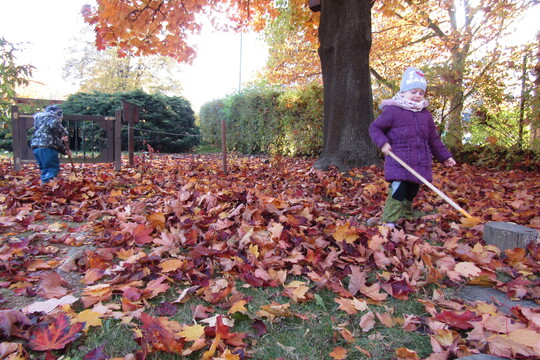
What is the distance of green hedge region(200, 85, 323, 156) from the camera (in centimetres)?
1018

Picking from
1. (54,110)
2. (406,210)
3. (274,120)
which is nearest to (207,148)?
(274,120)

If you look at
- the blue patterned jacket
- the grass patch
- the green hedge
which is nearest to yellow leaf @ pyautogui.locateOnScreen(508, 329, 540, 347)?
the blue patterned jacket

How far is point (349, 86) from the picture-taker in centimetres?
600

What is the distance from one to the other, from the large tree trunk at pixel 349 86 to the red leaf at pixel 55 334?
477cm

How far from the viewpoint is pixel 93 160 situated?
6703mm

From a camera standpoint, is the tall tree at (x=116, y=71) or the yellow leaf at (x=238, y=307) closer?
the yellow leaf at (x=238, y=307)

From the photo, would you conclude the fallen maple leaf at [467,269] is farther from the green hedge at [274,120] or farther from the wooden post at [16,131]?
the green hedge at [274,120]

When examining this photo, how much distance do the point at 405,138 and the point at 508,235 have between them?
1.09 metres

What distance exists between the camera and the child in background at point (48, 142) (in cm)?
545

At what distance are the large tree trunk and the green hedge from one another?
3697mm

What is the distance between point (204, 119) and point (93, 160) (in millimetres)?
12159

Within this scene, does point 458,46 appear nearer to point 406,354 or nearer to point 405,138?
point 405,138

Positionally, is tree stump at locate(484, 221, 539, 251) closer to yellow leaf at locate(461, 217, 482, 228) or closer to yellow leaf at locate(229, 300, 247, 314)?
yellow leaf at locate(461, 217, 482, 228)

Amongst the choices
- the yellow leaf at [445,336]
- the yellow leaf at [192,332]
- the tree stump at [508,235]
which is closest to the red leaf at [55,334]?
the yellow leaf at [192,332]
